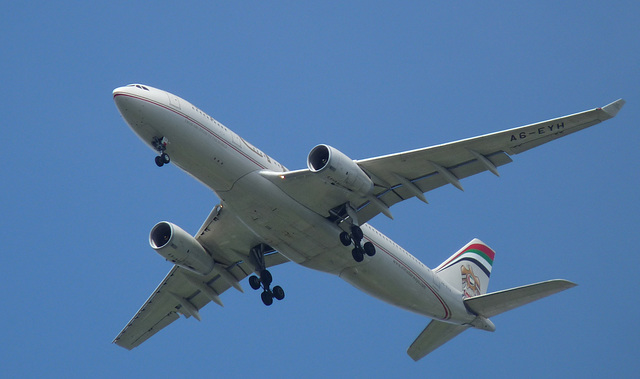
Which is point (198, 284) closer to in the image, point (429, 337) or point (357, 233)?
point (357, 233)

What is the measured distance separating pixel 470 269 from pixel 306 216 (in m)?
11.4

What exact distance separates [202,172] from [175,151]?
44.7 inches

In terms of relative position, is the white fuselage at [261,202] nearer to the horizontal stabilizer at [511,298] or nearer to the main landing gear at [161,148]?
the main landing gear at [161,148]

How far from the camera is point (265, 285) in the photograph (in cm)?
3206

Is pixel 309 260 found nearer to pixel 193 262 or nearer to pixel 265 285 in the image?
pixel 265 285

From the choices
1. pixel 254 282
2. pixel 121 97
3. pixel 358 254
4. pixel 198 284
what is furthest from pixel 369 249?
pixel 121 97

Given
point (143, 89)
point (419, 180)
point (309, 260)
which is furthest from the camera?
point (309, 260)

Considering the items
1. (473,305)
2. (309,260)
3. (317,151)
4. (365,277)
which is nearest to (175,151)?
(317,151)

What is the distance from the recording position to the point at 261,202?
27812mm

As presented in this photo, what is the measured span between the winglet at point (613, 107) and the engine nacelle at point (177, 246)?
15.5m

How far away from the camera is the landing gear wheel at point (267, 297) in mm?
32031

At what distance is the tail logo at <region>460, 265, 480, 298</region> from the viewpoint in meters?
35.8

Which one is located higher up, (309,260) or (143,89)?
(143,89)

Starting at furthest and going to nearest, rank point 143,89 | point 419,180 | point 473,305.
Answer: point 473,305 → point 419,180 → point 143,89
